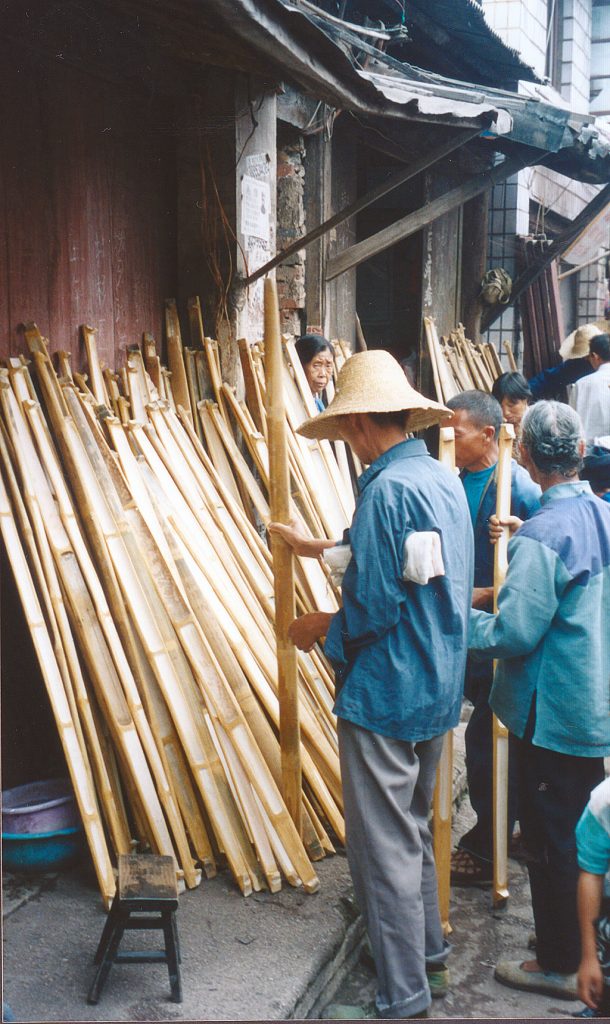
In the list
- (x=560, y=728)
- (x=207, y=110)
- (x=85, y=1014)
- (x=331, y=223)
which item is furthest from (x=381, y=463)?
(x=207, y=110)

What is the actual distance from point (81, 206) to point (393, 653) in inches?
101

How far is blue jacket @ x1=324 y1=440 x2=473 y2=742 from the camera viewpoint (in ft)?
9.56

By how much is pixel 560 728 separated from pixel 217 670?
126cm

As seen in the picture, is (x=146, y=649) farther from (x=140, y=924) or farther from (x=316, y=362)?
(x=316, y=362)

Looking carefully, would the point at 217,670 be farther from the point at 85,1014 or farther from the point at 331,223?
the point at 331,223

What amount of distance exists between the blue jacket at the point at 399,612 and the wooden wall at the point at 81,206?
1.82 meters

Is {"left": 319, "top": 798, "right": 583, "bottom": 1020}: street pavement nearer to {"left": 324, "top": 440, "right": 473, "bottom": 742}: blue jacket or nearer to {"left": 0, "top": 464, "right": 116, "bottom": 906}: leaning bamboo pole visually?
{"left": 0, "top": 464, "right": 116, "bottom": 906}: leaning bamboo pole

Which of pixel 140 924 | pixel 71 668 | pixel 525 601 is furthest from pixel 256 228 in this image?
pixel 140 924

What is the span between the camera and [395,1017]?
3.01 m

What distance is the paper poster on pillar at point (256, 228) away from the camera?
202 inches

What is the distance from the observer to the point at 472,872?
163 inches

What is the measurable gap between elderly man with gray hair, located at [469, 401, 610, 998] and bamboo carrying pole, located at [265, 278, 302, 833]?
646 millimetres

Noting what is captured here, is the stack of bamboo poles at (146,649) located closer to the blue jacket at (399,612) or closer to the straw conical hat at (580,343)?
the blue jacket at (399,612)

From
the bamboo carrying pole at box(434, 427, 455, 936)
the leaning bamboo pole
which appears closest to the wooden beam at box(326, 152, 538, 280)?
the bamboo carrying pole at box(434, 427, 455, 936)
